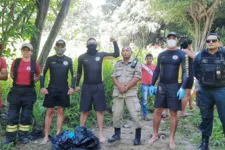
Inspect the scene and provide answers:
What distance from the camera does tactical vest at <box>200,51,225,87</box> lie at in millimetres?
4340

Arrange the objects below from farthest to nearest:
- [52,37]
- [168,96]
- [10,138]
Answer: [52,37]
[10,138]
[168,96]

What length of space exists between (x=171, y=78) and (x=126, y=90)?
816 mm

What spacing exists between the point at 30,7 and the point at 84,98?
2280 mm

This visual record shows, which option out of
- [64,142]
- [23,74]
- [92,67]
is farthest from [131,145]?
[23,74]

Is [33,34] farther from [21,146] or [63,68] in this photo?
[21,146]

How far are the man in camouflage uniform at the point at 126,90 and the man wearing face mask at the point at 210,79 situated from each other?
1.07 metres

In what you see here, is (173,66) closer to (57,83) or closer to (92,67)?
(92,67)

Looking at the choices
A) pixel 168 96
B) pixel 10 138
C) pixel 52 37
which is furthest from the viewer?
pixel 52 37

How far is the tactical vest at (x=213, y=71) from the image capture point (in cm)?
434

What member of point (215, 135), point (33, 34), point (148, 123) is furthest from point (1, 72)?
point (215, 135)

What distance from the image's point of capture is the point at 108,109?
7223mm

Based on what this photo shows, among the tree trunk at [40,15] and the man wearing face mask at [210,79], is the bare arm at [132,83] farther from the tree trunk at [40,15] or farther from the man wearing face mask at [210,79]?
the tree trunk at [40,15]

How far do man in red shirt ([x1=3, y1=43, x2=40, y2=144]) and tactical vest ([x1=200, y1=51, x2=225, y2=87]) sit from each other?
291 centimetres

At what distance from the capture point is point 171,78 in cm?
490
